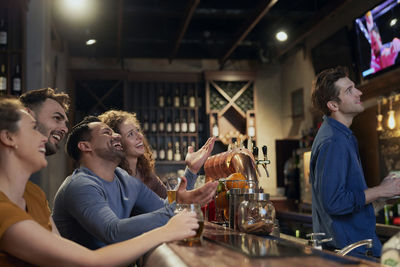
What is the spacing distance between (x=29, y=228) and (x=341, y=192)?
4.58ft

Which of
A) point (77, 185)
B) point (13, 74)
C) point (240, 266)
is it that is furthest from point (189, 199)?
point (13, 74)

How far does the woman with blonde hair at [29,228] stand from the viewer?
4.30 ft

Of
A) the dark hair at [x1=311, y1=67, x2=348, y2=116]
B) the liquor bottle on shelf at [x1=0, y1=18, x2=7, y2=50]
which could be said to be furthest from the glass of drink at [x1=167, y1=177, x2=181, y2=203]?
the liquor bottle on shelf at [x1=0, y1=18, x2=7, y2=50]

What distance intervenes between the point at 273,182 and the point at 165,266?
716cm

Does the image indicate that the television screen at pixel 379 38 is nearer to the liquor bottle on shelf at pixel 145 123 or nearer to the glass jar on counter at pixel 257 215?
the glass jar on counter at pixel 257 215

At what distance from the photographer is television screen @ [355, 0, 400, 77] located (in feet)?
14.8

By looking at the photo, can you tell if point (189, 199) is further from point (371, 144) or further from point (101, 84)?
point (101, 84)

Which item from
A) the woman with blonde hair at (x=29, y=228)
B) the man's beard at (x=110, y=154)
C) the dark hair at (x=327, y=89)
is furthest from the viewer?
the dark hair at (x=327, y=89)

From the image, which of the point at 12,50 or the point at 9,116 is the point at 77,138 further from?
the point at 12,50

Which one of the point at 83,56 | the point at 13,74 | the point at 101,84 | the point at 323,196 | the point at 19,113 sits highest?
the point at 83,56

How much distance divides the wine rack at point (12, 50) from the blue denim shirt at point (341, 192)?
3311 millimetres

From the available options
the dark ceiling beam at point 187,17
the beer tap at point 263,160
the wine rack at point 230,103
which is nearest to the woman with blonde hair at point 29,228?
the beer tap at point 263,160

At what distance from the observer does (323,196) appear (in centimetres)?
218

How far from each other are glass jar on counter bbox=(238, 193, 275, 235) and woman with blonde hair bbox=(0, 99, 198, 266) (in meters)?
0.33
